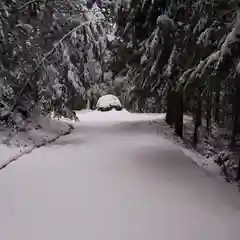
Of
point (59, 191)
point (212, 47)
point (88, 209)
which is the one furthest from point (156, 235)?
point (212, 47)

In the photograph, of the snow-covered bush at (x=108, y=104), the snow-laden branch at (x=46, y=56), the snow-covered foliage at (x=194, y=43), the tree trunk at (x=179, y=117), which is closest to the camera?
→ the snow-covered foliage at (x=194, y=43)

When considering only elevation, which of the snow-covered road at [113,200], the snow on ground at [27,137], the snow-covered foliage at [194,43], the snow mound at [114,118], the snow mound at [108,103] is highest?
the snow-covered foliage at [194,43]

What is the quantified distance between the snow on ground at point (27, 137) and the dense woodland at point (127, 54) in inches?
22.0

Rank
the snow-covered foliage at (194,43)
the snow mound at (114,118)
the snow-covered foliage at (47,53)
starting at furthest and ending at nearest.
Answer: the snow mound at (114,118) < the snow-covered foliage at (47,53) < the snow-covered foliage at (194,43)

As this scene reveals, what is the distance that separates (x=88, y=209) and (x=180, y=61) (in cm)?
581

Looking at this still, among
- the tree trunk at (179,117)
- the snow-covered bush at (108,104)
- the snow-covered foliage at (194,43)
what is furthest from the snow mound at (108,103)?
the snow-covered foliage at (194,43)

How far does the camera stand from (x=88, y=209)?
19.7ft

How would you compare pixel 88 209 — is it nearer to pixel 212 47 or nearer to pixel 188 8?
pixel 212 47

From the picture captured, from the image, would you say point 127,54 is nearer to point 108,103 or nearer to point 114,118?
point 114,118

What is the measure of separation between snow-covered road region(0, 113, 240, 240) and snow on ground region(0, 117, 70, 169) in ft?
1.55

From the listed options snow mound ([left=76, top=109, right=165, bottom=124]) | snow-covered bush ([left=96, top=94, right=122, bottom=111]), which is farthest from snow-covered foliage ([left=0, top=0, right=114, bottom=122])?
snow-covered bush ([left=96, top=94, right=122, bottom=111])

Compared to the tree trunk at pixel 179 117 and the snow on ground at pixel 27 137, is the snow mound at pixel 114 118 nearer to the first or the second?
the tree trunk at pixel 179 117

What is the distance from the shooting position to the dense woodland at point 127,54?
7812 millimetres

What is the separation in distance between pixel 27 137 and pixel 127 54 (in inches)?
228
